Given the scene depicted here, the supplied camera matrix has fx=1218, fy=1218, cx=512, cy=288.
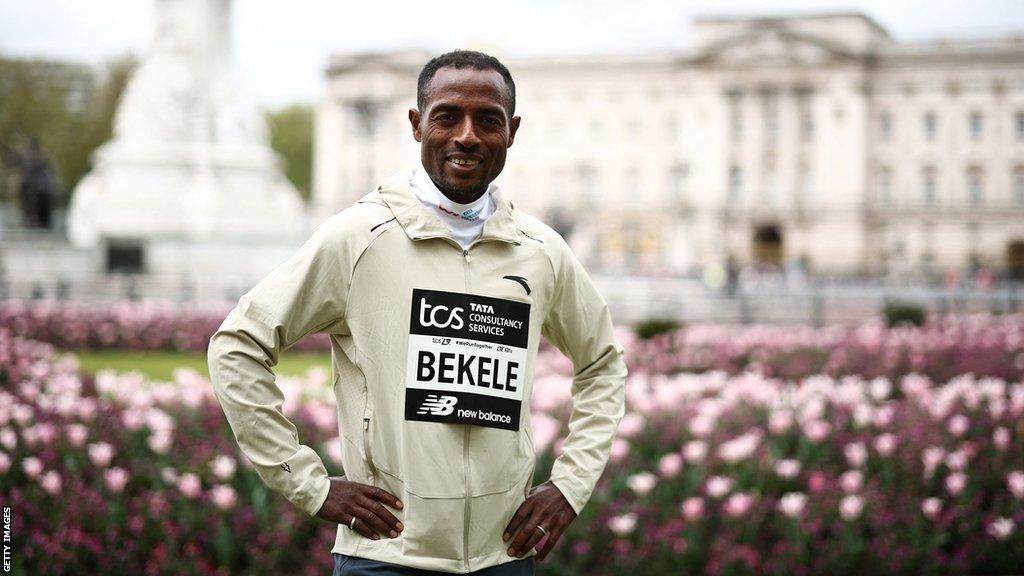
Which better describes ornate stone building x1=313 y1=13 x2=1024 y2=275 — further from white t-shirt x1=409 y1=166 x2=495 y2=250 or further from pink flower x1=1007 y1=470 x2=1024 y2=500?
white t-shirt x1=409 y1=166 x2=495 y2=250

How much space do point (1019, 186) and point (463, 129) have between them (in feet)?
222

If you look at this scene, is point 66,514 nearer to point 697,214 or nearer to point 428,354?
point 428,354

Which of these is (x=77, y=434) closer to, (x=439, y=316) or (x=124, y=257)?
(x=439, y=316)

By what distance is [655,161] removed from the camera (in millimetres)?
69688

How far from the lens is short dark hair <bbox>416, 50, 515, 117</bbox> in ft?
9.26

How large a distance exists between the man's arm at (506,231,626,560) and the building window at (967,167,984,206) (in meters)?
66.9

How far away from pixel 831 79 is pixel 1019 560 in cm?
6299

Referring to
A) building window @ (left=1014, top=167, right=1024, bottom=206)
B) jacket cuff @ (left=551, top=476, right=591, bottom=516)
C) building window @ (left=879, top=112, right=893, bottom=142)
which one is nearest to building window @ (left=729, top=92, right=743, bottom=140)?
building window @ (left=879, top=112, right=893, bottom=142)

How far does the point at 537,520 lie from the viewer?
2822 millimetres

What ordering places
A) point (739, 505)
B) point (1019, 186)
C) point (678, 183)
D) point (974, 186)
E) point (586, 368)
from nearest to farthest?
point (586, 368), point (739, 505), point (1019, 186), point (974, 186), point (678, 183)

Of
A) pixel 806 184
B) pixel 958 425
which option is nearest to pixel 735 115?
pixel 806 184

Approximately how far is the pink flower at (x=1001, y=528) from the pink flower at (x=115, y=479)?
12.8 ft

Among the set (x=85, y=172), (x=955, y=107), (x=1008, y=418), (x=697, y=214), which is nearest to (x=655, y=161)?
(x=697, y=214)

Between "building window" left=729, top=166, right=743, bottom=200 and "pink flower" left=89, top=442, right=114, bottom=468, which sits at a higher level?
"pink flower" left=89, top=442, right=114, bottom=468
